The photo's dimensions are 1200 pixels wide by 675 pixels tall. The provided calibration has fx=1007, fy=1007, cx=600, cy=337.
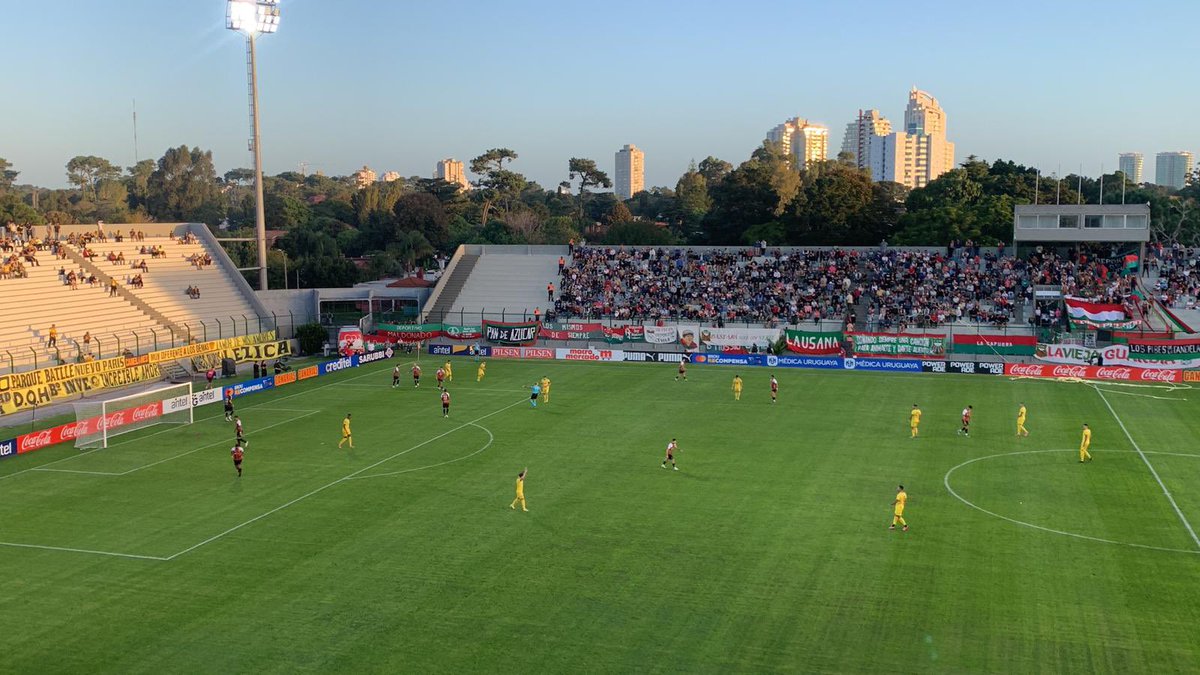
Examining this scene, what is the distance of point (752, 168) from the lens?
96.8 metres

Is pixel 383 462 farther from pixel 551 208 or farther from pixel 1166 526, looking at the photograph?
pixel 551 208

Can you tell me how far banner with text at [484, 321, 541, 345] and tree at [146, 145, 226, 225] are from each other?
94003 mm

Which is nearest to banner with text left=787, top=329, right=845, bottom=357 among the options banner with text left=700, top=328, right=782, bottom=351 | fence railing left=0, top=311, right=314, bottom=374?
banner with text left=700, top=328, right=782, bottom=351

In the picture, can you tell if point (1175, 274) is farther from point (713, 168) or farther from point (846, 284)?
point (713, 168)

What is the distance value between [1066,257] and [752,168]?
33662 millimetres

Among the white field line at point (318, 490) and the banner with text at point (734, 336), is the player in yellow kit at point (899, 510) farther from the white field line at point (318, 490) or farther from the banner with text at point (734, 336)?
the banner with text at point (734, 336)

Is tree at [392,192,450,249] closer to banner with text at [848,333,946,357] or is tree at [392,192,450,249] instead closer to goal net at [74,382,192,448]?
banner with text at [848,333,946,357]

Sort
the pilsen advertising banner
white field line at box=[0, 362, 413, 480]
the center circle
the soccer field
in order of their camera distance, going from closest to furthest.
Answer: the soccer field
the center circle
white field line at box=[0, 362, 413, 480]
the pilsen advertising banner

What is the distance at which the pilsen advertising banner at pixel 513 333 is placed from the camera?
222ft

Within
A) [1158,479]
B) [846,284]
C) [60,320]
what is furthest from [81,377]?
[846,284]

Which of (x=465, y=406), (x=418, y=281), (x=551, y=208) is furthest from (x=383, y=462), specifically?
(x=551, y=208)

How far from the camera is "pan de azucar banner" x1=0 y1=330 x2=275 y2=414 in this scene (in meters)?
45.5

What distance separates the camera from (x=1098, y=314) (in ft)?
197

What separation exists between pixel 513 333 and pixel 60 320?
26.9m
